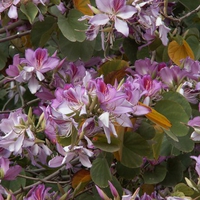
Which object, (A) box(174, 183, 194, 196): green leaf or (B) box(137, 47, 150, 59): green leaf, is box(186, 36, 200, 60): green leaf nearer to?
(B) box(137, 47, 150, 59): green leaf

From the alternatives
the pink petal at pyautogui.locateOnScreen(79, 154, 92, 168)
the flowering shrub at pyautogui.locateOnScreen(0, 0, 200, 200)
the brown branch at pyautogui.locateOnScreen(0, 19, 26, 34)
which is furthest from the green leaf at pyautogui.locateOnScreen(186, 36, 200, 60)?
the pink petal at pyautogui.locateOnScreen(79, 154, 92, 168)

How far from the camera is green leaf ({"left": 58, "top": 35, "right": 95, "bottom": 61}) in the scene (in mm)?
1374

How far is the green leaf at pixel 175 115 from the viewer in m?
1.10

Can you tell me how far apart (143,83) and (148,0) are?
209mm

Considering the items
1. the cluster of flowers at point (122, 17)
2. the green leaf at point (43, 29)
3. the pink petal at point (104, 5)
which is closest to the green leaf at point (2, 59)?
the green leaf at point (43, 29)

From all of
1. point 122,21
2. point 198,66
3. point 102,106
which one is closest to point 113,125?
point 102,106

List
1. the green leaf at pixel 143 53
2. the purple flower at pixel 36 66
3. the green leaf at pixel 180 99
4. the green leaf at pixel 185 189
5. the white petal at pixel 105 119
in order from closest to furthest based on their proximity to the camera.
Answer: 1. the white petal at pixel 105 119
2. the green leaf at pixel 185 189
3. the green leaf at pixel 180 99
4. the purple flower at pixel 36 66
5. the green leaf at pixel 143 53

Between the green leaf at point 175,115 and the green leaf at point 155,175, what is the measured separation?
0.69 feet

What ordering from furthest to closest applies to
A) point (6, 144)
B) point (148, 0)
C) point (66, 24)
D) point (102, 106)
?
point (66, 24)
point (148, 0)
point (6, 144)
point (102, 106)

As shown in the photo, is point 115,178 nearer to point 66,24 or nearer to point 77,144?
point 77,144

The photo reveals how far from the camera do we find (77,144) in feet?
3.32

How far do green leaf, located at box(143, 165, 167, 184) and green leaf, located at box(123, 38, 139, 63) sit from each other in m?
0.34

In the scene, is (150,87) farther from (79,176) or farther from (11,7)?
(11,7)

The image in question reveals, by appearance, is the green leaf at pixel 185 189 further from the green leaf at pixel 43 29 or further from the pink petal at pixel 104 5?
the green leaf at pixel 43 29
